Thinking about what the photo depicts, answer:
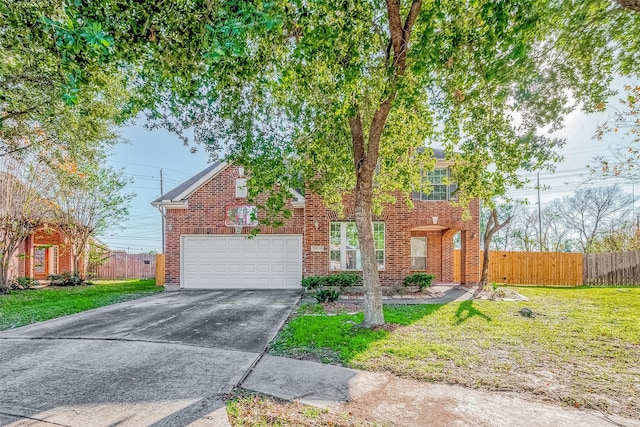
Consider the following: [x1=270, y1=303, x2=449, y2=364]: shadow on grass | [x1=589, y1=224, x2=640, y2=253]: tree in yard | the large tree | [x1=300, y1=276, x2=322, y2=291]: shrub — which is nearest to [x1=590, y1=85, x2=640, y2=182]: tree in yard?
the large tree

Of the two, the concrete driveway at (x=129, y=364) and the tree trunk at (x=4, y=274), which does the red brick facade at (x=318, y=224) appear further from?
the tree trunk at (x=4, y=274)

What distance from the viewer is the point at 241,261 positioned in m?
12.8

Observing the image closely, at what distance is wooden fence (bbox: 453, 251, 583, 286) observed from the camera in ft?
48.8

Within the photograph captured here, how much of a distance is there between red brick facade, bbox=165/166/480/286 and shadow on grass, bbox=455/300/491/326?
315 cm

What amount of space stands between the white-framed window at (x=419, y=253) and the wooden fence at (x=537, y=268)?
6.58ft

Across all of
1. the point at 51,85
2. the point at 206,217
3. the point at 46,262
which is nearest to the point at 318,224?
the point at 206,217

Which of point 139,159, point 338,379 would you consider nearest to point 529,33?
point 338,379

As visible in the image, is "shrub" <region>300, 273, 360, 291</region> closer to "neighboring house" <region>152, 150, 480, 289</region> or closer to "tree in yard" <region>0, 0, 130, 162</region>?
"neighboring house" <region>152, 150, 480, 289</region>

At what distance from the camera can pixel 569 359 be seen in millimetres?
4777

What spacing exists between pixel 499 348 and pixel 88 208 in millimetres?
16796

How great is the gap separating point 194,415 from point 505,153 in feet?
22.1

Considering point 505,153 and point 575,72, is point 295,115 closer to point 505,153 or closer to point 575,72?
point 505,153

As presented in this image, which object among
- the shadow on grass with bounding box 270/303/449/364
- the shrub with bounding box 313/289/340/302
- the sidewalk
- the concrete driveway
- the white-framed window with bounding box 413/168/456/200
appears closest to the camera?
the sidewalk

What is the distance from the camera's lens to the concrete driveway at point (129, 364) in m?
3.25
